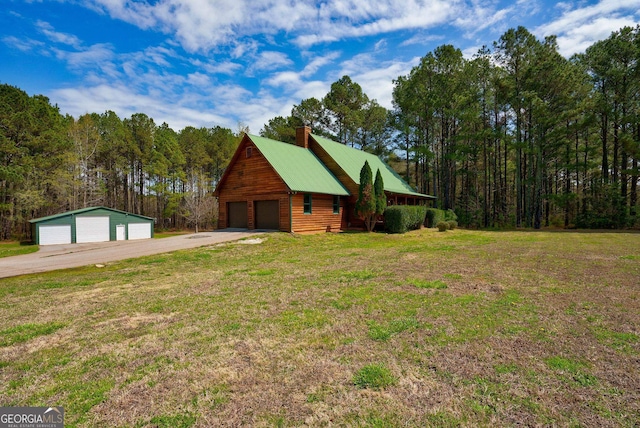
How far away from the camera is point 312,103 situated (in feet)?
125

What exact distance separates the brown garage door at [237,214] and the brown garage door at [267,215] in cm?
136

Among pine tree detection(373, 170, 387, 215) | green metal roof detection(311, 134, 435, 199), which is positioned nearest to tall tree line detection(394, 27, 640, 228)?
green metal roof detection(311, 134, 435, 199)

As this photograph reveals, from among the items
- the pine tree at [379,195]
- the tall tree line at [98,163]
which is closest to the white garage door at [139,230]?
the tall tree line at [98,163]

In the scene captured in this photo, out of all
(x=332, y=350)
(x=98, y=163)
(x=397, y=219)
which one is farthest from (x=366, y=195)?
(x=98, y=163)

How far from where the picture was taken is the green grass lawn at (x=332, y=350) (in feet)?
8.52

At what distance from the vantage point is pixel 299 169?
70.0 ft

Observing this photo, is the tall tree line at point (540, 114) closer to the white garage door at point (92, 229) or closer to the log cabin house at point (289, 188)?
the log cabin house at point (289, 188)

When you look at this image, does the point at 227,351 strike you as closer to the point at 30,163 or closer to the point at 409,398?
the point at 409,398

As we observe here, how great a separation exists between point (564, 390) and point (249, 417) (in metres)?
2.93

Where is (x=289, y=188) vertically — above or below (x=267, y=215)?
above

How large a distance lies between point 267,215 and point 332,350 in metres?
17.1

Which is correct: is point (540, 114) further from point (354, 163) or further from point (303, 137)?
point (303, 137)

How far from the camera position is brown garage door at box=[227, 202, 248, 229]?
2170 cm

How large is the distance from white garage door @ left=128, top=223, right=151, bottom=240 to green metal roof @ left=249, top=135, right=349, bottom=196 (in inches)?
407
